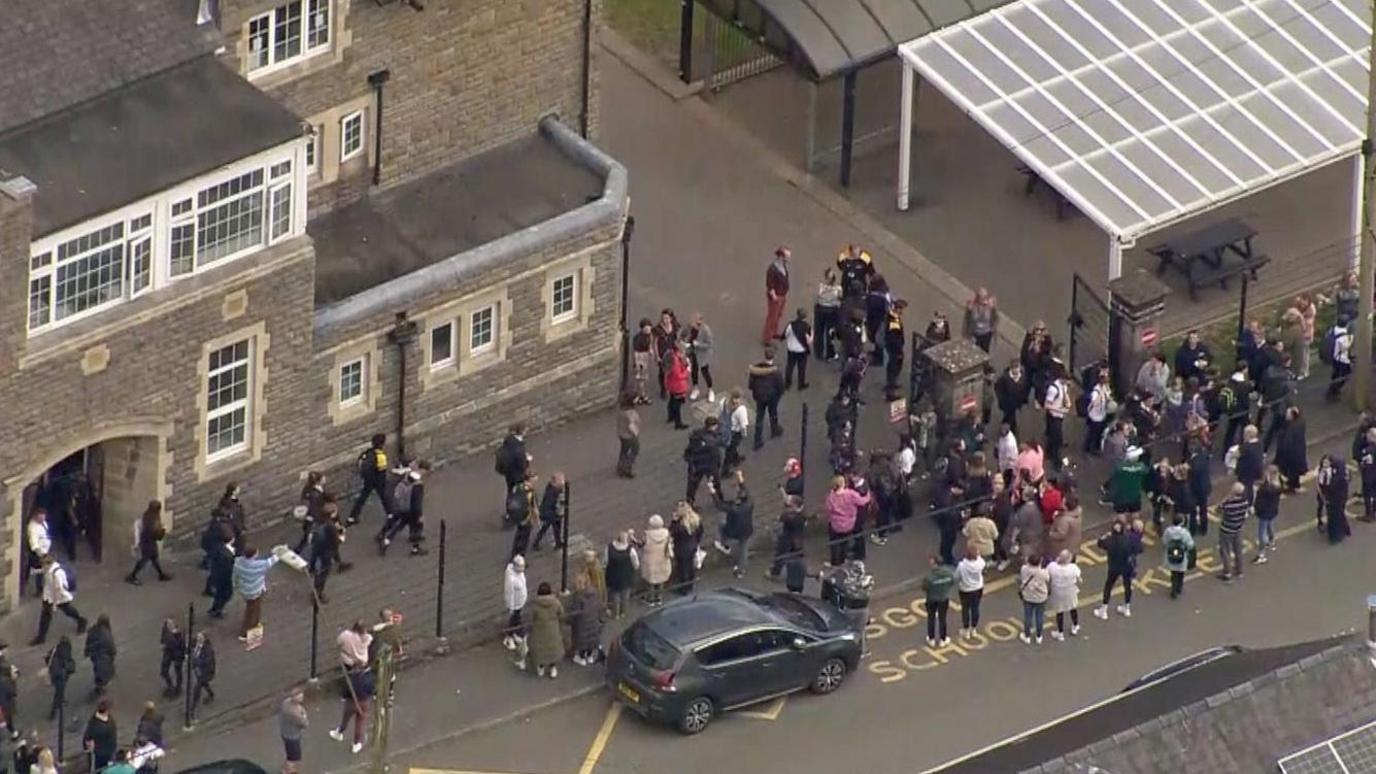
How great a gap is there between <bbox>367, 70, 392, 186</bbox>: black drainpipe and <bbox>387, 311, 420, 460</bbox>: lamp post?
2.71 m

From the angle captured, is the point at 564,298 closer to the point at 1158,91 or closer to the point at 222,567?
the point at 222,567

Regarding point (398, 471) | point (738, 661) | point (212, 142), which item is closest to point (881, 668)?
point (738, 661)

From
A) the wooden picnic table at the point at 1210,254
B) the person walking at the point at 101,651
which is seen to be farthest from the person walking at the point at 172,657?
the wooden picnic table at the point at 1210,254

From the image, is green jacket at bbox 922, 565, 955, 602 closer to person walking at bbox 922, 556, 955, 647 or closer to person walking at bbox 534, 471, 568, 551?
person walking at bbox 922, 556, 955, 647

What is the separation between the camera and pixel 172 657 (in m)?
59.8

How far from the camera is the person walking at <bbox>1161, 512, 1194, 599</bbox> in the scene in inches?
2501

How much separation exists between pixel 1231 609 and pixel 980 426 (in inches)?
189

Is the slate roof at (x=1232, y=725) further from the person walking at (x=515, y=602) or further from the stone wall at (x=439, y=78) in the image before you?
the stone wall at (x=439, y=78)

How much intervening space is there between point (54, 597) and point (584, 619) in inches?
269

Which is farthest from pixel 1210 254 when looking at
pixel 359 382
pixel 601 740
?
pixel 601 740

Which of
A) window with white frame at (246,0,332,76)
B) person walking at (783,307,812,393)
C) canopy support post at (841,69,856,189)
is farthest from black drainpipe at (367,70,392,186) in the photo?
canopy support post at (841,69,856,189)

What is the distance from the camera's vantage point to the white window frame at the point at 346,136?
65.7m

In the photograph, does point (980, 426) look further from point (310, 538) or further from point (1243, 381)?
point (310, 538)

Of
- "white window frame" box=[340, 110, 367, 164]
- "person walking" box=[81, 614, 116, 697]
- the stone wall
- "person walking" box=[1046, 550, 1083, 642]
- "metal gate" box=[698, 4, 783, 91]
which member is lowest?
"person walking" box=[81, 614, 116, 697]
